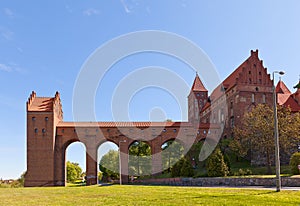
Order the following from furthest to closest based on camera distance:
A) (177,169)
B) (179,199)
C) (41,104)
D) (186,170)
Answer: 1. (41,104)
2. (177,169)
3. (186,170)
4. (179,199)

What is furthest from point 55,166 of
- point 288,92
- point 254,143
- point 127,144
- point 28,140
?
point 288,92

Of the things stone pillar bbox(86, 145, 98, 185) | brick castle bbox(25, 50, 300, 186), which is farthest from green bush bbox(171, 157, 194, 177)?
stone pillar bbox(86, 145, 98, 185)

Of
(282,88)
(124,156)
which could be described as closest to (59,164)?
(124,156)

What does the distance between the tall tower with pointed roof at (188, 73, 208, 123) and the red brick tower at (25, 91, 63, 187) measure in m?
31.2

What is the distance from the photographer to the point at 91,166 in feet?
142

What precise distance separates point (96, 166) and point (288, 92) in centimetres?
3582

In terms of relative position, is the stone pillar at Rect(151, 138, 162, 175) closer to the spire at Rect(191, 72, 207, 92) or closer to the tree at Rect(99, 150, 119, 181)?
the tree at Rect(99, 150, 119, 181)

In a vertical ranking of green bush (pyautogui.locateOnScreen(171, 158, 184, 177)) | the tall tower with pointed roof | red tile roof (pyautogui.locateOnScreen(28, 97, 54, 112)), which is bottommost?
green bush (pyautogui.locateOnScreen(171, 158, 184, 177))

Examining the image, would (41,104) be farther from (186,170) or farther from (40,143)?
(186,170)

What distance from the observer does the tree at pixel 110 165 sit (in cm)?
6264

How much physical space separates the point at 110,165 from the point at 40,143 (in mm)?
24232

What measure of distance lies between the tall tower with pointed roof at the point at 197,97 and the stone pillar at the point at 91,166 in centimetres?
2667

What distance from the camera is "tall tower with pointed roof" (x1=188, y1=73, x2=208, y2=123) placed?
2547 inches

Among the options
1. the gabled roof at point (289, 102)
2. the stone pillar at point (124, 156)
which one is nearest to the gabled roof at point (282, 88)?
the gabled roof at point (289, 102)
